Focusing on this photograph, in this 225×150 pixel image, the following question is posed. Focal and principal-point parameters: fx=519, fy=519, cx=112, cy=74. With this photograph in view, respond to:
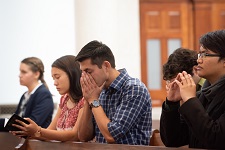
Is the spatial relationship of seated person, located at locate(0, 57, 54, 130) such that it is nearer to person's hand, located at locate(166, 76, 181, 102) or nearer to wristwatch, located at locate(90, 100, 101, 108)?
wristwatch, located at locate(90, 100, 101, 108)

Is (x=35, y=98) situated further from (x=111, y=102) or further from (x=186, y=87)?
(x=186, y=87)

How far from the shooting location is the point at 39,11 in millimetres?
6516

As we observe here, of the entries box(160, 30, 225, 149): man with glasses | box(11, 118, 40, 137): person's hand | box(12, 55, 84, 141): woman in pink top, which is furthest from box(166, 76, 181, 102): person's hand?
box(11, 118, 40, 137): person's hand

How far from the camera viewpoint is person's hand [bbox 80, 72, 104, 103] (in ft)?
9.73

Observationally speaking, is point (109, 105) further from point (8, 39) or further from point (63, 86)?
point (8, 39)

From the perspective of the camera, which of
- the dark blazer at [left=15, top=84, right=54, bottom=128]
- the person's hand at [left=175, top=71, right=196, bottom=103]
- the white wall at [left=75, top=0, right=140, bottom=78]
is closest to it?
the person's hand at [left=175, top=71, right=196, bottom=103]

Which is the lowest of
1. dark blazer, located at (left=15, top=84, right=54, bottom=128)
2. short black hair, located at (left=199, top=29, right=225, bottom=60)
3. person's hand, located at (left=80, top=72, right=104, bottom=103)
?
dark blazer, located at (left=15, top=84, right=54, bottom=128)

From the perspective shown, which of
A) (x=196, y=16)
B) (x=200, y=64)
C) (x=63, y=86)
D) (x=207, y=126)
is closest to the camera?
(x=207, y=126)

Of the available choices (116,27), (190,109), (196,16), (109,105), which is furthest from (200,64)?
(196,16)

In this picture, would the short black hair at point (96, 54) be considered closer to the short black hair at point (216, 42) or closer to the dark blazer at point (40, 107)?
the short black hair at point (216, 42)

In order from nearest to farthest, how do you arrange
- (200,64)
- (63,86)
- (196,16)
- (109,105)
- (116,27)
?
(200,64)
(109,105)
(63,86)
(116,27)
(196,16)

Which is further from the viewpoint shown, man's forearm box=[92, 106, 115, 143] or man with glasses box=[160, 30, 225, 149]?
man's forearm box=[92, 106, 115, 143]

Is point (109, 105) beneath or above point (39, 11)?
beneath

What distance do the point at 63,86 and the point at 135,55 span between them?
123 inches
